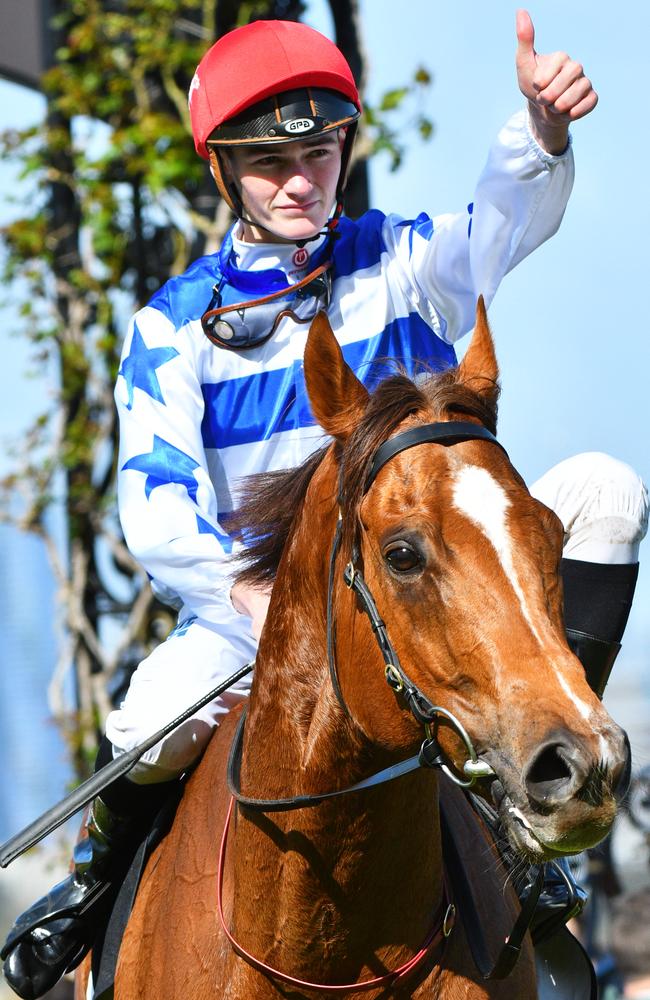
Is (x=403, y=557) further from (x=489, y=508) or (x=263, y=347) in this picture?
(x=263, y=347)

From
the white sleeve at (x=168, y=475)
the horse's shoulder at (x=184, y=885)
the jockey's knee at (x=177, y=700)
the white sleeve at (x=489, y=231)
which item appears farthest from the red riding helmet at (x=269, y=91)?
the horse's shoulder at (x=184, y=885)

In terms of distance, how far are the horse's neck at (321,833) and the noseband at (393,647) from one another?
10cm

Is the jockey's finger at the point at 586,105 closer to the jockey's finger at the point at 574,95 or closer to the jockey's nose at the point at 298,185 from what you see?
the jockey's finger at the point at 574,95

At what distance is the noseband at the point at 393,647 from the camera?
6.53 feet

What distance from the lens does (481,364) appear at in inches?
96.0

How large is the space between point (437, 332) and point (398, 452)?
126 cm

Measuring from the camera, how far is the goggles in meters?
3.20

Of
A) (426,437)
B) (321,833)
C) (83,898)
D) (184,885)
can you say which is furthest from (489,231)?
(83,898)

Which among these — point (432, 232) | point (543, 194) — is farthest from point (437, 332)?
point (543, 194)

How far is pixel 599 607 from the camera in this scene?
282 cm

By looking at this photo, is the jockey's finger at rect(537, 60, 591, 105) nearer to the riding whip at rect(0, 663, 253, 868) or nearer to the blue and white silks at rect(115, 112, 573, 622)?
the blue and white silks at rect(115, 112, 573, 622)

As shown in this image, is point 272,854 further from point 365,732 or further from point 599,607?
point 599,607

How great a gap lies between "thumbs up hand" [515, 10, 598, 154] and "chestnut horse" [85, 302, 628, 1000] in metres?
0.52

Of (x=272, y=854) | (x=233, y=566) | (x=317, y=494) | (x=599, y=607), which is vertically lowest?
(x=272, y=854)
